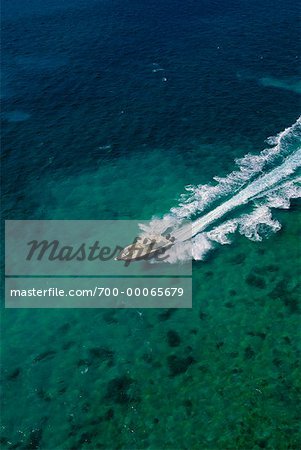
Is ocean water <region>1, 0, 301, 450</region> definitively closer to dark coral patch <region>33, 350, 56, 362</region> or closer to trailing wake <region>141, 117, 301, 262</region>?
dark coral patch <region>33, 350, 56, 362</region>

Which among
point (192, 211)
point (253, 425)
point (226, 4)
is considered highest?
point (226, 4)

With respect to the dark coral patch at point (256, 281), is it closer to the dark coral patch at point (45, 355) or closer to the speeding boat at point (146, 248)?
the speeding boat at point (146, 248)

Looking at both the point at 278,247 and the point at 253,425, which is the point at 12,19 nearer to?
the point at 278,247

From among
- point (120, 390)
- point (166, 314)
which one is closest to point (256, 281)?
point (166, 314)

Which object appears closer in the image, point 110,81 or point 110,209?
point 110,209

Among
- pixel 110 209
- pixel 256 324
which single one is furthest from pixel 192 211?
pixel 256 324

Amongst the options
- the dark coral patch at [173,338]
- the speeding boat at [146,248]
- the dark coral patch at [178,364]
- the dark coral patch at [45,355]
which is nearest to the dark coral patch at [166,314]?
the dark coral patch at [173,338]

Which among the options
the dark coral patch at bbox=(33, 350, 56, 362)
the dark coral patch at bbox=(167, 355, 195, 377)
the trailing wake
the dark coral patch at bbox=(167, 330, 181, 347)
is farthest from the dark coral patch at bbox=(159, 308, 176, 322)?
the dark coral patch at bbox=(33, 350, 56, 362)

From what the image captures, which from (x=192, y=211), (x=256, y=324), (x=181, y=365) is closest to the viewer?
(x=181, y=365)
